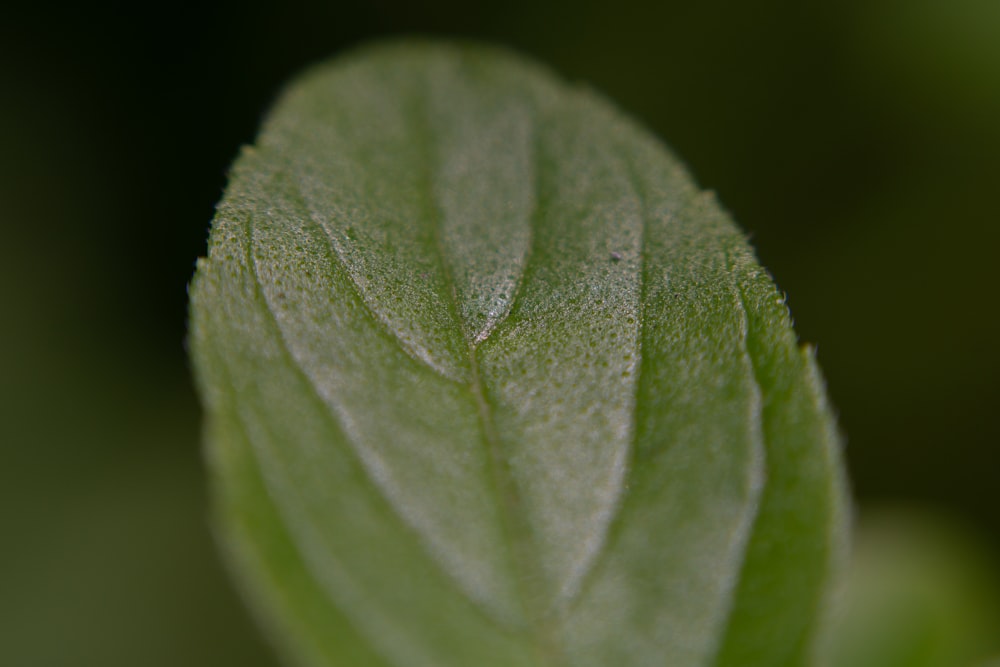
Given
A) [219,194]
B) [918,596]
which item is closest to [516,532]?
[918,596]

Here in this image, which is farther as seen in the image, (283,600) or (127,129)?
(127,129)

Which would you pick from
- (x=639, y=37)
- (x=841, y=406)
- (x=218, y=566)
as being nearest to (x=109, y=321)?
(x=218, y=566)

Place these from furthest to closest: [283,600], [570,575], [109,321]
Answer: [109,321]
[570,575]
[283,600]

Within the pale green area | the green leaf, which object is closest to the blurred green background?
the pale green area

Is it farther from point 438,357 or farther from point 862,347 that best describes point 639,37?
point 438,357

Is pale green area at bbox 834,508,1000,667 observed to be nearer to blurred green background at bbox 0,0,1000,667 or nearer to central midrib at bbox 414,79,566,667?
blurred green background at bbox 0,0,1000,667

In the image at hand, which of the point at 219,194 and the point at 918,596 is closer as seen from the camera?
the point at 918,596

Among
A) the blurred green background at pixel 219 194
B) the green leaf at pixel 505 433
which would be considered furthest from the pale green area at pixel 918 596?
the green leaf at pixel 505 433

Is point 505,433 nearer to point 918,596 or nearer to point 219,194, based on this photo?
point 918,596
